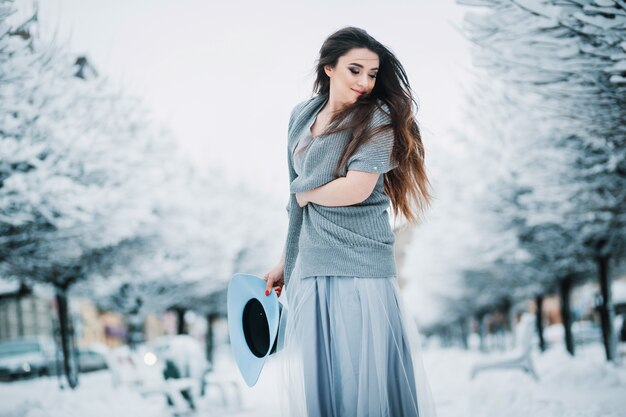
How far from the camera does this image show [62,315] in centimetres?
1504

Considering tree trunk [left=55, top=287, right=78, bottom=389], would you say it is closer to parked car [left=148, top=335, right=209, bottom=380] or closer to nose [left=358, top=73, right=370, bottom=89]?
parked car [left=148, top=335, right=209, bottom=380]

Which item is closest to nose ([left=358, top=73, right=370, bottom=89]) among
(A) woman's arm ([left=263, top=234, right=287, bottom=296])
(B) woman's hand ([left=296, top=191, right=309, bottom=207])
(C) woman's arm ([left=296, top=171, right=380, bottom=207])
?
(C) woman's arm ([left=296, top=171, right=380, bottom=207])

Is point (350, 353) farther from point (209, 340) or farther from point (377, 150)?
point (209, 340)

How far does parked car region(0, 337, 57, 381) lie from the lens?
2127cm

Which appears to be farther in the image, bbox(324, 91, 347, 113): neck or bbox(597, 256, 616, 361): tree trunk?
bbox(597, 256, 616, 361): tree trunk

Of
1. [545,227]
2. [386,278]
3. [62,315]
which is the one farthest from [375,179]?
[62,315]

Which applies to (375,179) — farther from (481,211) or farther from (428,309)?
(428,309)

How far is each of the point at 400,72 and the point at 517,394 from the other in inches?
180

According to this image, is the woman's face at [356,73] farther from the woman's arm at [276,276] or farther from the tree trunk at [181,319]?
the tree trunk at [181,319]

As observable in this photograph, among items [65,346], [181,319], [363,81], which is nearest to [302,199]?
[363,81]

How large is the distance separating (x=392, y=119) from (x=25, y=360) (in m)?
22.0

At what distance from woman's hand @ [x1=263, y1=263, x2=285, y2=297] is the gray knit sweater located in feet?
0.90

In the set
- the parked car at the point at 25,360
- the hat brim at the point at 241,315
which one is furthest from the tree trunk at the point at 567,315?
Result: the hat brim at the point at 241,315

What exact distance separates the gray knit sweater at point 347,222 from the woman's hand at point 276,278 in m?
0.28
